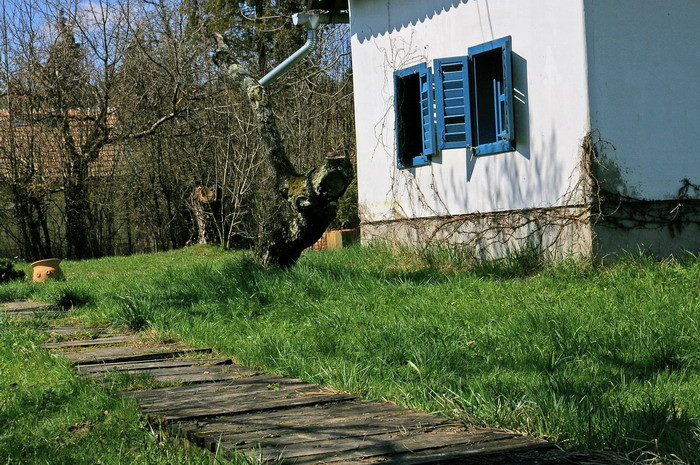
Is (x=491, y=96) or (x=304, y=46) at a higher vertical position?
(x=304, y=46)

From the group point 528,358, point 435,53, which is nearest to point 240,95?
point 435,53

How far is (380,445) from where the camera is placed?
278 centimetres

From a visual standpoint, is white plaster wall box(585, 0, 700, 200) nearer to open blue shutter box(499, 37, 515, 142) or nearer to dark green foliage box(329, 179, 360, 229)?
open blue shutter box(499, 37, 515, 142)

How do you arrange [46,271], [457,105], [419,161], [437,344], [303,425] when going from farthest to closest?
[46,271]
[419,161]
[457,105]
[437,344]
[303,425]

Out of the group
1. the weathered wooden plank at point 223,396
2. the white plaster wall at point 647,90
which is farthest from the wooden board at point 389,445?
the white plaster wall at point 647,90

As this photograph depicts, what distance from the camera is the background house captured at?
880 cm

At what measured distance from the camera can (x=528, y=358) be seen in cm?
514

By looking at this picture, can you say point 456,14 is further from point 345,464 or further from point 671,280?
point 345,464

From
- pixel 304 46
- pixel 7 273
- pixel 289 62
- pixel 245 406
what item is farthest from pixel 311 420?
pixel 7 273

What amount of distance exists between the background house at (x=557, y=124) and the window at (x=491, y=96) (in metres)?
0.02

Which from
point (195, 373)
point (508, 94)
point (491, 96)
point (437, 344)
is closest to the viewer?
point (195, 373)

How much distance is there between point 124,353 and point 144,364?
0.53 meters

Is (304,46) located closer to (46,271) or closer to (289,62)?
(289,62)

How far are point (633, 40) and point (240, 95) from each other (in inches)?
420
